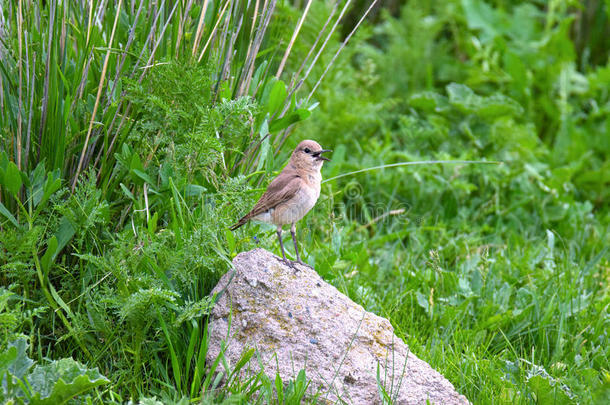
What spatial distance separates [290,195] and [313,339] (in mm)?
663

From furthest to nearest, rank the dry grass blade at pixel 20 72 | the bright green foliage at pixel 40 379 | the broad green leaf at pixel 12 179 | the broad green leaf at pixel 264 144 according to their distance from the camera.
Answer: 1. the broad green leaf at pixel 264 144
2. the dry grass blade at pixel 20 72
3. the broad green leaf at pixel 12 179
4. the bright green foliage at pixel 40 379

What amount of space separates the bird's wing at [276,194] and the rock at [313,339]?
0.60 feet

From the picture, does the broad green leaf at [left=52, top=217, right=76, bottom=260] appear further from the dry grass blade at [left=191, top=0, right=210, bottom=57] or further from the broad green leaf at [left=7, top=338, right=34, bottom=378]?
the dry grass blade at [left=191, top=0, right=210, bottom=57]

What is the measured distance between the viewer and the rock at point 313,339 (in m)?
3.11

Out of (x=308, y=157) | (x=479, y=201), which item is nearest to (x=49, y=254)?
(x=308, y=157)

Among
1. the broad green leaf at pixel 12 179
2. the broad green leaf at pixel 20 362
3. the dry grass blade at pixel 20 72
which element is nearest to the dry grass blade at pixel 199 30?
the dry grass blade at pixel 20 72

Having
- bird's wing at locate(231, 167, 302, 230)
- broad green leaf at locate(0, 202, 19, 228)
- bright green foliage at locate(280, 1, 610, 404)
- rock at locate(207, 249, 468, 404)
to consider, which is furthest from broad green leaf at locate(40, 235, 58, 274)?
bright green foliage at locate(280, 1, 610, 404)

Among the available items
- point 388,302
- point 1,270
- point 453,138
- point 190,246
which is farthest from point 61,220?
point 453,138

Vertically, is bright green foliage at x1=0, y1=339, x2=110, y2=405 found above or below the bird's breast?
below

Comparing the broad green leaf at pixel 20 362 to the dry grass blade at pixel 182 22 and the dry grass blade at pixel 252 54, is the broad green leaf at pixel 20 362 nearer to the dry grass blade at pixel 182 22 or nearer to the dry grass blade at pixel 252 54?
the dry grass blade at pixel 182 22

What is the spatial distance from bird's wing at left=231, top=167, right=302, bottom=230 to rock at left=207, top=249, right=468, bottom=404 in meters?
0.18

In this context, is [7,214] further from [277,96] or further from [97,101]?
[277,96]

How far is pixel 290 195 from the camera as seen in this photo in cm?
346

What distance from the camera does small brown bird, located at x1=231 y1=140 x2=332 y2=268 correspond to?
3.46 meters
